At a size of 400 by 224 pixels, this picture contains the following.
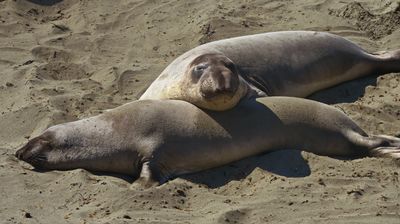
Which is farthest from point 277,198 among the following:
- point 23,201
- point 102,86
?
point 102,86

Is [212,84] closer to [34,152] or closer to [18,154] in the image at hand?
[34,152]

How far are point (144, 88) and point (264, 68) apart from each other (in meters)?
1.00

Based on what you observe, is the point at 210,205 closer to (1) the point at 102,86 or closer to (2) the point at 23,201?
(2) the point at 23,201

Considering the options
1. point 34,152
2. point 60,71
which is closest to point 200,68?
point 34,152

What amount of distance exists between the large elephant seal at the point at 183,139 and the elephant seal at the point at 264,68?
0.57ft

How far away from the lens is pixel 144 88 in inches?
263

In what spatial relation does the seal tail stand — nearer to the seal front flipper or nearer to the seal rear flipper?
the seal rear flipper

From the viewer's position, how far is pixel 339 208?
4.50 meters

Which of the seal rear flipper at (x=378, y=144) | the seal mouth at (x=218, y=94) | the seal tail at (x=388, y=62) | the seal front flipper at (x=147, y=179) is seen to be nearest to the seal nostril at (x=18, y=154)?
the seal front flipper at (x=147, y=179)

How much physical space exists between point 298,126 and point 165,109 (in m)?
0.87

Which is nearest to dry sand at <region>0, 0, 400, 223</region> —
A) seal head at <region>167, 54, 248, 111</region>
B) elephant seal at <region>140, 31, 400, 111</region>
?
elephant seal at <region>140, 31, 400, 111</region>

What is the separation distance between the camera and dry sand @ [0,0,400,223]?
179 inches

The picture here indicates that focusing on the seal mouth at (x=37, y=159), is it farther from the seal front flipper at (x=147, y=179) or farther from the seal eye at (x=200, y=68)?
the seal eye at (x=200, y=68)

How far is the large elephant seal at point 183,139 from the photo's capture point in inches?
204
